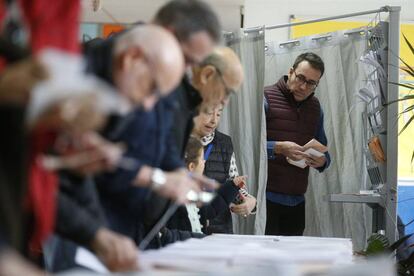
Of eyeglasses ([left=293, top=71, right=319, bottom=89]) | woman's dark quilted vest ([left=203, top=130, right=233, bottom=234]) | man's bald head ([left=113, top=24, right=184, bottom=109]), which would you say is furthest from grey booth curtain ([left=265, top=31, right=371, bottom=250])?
man's bald head ([left=113, top=24, right=184, bottom=109])

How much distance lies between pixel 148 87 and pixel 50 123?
1.29 feet

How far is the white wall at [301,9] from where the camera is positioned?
8.23 meters

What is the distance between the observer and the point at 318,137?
17.2 ft

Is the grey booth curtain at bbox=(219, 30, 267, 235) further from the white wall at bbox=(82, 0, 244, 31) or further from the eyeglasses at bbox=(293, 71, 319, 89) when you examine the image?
the white wall at bbox=(82, 0, 244, 31)

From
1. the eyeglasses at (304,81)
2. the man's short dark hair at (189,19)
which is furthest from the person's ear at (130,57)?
the eyeglasses at (304,81)

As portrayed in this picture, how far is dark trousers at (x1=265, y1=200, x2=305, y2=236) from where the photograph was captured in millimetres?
5059

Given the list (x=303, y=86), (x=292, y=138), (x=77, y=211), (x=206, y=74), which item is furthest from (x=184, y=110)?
(x=292, y=138)

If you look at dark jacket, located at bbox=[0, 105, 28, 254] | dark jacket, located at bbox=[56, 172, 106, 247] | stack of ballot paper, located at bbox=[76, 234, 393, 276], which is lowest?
stack of ballot paper, located at bbox=[76, 234, 393, 276]

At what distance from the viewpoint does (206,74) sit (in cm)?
258

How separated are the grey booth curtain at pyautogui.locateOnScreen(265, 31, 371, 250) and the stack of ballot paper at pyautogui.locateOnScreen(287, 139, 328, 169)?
1.08 feet

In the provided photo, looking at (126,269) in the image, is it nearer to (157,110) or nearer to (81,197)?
(81,197)

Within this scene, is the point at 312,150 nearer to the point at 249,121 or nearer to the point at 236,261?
the point at 249,121

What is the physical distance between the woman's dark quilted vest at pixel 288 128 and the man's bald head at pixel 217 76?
8.42 ft

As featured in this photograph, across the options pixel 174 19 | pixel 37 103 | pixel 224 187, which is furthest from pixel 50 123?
pixel 224 187
